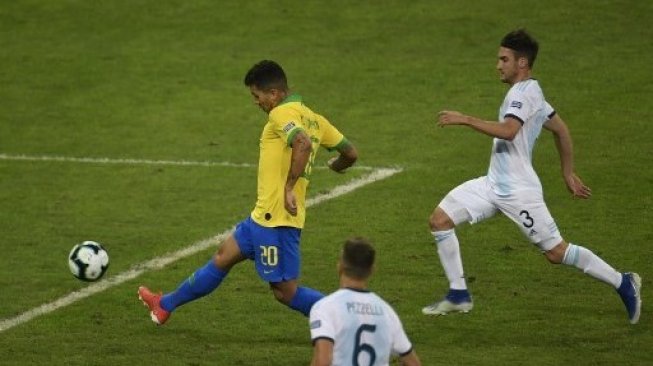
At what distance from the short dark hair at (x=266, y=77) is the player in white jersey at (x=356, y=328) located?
10.8 feet

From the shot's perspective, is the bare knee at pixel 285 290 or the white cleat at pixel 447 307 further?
the white cleat at pixel 447 307

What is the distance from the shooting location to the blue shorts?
12398 mm

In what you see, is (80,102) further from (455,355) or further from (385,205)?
(455,355)

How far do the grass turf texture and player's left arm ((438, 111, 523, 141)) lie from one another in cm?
172

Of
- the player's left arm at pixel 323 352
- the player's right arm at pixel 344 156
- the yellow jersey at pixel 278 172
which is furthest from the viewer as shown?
the player's right arm at pixel 344 156

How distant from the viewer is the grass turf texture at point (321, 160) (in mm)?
13336

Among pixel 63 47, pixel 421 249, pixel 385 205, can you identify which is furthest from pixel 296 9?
pixel 421 249

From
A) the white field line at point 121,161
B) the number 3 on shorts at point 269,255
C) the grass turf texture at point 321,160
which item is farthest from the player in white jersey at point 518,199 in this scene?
the white field line at point 121,161

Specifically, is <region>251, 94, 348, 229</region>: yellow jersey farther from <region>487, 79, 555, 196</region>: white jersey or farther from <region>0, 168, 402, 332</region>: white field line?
<region>0, 168, 402, 332</region>: white field line

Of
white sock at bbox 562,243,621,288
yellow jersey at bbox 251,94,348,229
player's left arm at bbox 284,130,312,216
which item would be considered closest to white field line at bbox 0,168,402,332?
yellow jersey at bbox 251,94,348,229

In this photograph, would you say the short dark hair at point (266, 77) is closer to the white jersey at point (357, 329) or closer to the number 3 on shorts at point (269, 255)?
the number 3 on shorts at point (269, 255)

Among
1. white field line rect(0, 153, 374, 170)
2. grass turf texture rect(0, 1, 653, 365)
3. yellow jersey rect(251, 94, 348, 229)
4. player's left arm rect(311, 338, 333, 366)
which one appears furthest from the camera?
white field line rect(0, 153, 374, 170)

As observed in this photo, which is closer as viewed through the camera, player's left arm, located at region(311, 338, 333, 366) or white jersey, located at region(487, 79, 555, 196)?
player's left arm, located at region(311, 338, 333, 366)

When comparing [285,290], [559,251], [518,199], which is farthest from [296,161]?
[559,251]
